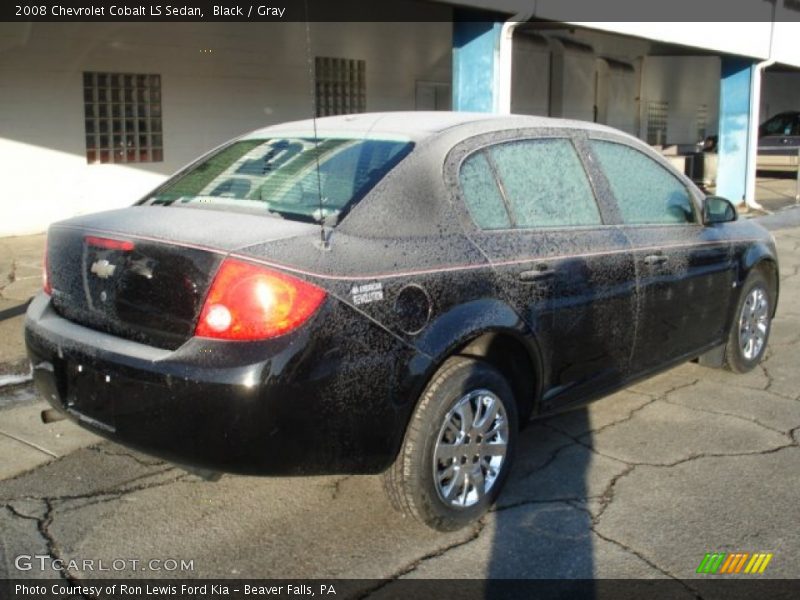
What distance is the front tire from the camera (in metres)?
3.44

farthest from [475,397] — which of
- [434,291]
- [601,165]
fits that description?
[601,165]

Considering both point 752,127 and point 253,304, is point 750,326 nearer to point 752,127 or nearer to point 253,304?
point 253,304

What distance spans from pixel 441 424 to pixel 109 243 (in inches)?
57.7

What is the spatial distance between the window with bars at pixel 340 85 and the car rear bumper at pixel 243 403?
10.7 m

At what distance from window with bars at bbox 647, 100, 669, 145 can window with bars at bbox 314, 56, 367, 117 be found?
36.6 ft

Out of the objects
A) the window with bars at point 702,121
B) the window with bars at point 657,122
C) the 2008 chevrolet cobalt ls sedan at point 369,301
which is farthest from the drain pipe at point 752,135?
the 2008 chevrolet cobalt ls sedan at point 369,301

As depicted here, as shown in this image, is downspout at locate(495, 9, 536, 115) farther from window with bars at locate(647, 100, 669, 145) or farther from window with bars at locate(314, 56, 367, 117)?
window with bars at locate(647, 100, 669, 145)

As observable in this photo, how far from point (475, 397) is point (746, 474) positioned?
158 cm

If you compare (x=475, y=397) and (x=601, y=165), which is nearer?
(x=475, y=397)

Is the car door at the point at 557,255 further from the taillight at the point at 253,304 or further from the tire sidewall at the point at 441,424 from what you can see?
the taillight at the point at 253,304

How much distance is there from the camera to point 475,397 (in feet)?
12.0

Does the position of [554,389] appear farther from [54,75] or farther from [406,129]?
[54,75]

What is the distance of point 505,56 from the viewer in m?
9.28

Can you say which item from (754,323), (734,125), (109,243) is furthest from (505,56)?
(734,125)
